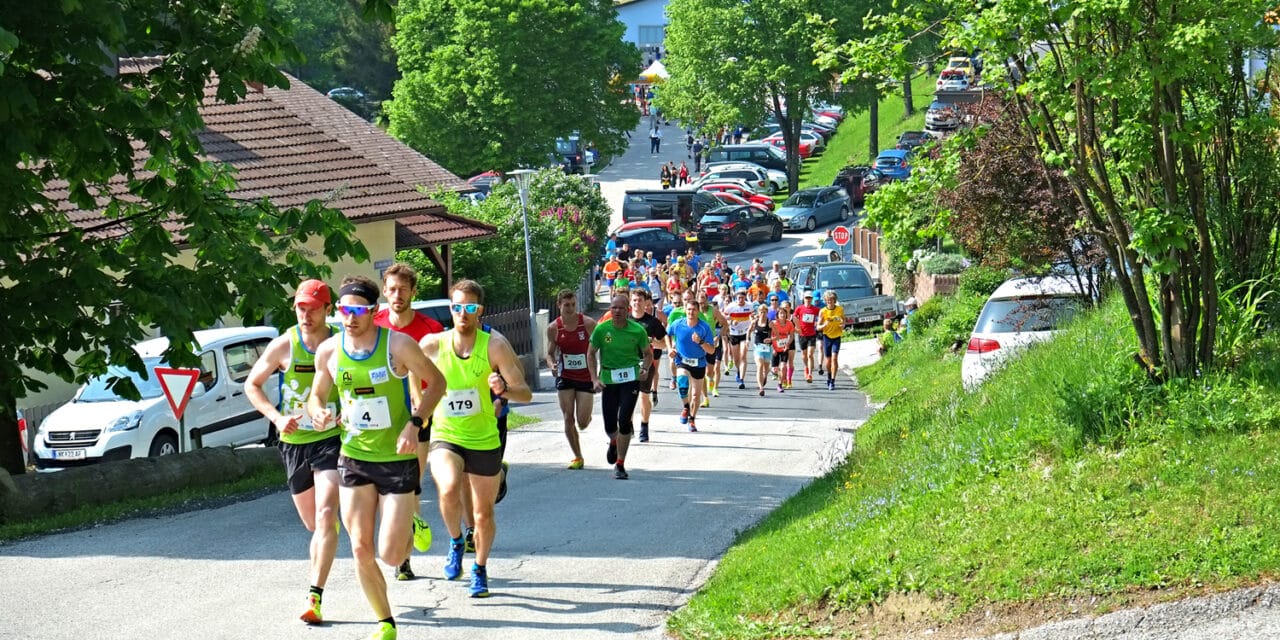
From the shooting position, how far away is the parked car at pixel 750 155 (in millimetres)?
69562

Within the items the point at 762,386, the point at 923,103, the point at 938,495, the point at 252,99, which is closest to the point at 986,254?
the point at 762,386

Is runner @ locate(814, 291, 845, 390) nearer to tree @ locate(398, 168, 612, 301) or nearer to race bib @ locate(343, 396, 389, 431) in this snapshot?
tree @ locate(398, 168, 612, 301)

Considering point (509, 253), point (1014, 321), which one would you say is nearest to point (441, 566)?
point (1014, 321)

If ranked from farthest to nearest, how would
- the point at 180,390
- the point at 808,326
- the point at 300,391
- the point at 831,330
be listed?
the point at 808,326
the point at 831,330
the point at 180,390
the point at 300,391

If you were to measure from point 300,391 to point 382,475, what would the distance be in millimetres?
1079

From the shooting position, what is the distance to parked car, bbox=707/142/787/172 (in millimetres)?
69562

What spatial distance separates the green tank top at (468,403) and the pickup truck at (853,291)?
26.9 m

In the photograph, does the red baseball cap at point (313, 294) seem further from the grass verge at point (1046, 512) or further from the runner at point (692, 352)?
the runner at point (692, 352)

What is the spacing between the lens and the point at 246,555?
10.7m

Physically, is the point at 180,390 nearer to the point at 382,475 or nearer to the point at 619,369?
the point at 619,369

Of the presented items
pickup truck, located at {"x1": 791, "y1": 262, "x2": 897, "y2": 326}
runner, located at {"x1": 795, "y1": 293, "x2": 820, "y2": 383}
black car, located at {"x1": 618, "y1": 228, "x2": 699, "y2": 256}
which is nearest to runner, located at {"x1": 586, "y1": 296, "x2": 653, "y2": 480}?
runner, located at {"x1": 795, "y1": 293, "x2": 820, "y2": 383}

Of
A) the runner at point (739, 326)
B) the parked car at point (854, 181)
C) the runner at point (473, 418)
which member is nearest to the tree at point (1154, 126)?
the runner at point (473, 418)

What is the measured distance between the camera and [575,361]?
14461mm

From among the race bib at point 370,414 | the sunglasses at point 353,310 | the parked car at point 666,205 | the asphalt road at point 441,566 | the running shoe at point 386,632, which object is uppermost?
the parked car at point 666,205
